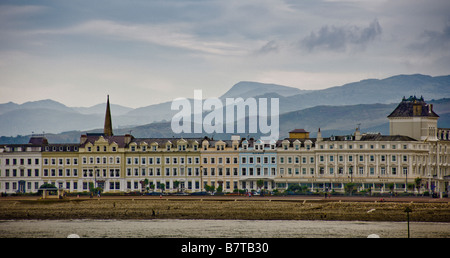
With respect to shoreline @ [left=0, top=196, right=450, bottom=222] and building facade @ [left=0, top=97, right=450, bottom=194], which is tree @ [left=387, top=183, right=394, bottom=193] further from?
shoreline @ [left=0, top=196, right=450, bottom=222]

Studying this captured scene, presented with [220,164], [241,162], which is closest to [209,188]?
[220,164]

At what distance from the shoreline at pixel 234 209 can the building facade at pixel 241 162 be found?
21.1m

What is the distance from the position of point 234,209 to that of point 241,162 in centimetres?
4033

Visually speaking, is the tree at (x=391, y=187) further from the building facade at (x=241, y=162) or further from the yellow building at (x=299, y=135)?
the yellow building at (x=299, y=135)

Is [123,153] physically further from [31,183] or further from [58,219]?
[58,219]

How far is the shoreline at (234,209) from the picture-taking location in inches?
3809

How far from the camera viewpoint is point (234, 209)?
103062 millimetres

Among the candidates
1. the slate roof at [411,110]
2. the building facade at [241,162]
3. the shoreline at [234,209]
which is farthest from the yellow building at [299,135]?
the shoreline at [234,209]

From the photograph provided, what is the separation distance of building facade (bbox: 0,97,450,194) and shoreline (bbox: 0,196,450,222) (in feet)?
69.3

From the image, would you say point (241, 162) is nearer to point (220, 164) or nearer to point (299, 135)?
point (220, 164)

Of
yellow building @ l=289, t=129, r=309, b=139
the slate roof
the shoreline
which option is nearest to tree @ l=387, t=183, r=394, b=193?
the shoreline

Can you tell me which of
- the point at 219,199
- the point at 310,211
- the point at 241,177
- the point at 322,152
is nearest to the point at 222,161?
the point at 241,177

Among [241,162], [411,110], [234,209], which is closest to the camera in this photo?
[234,209]

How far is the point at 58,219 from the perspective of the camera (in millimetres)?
100188
